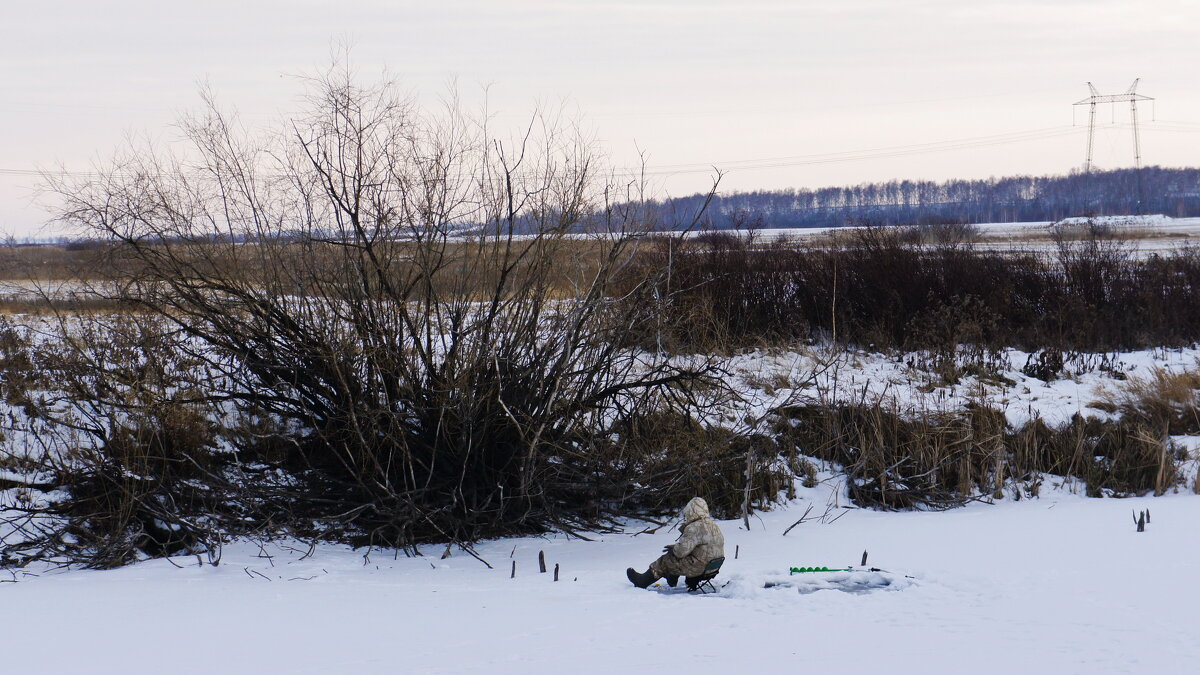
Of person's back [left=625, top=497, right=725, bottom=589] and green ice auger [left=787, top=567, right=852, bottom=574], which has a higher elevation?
person's back [left=625, top=497, right=725, bottom=589]

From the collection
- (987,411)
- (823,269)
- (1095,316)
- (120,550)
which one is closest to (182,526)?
(120,550)

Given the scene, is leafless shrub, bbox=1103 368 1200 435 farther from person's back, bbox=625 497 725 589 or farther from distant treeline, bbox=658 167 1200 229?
distant treeline, bbox=658 167 1200 229

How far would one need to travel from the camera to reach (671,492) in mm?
10117

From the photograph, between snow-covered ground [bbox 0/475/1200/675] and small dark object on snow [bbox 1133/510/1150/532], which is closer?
snow-covered ground [bbox 0/475/1200/675]

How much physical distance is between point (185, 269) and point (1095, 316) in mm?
15935

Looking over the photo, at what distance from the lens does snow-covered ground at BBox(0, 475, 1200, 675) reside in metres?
5.77

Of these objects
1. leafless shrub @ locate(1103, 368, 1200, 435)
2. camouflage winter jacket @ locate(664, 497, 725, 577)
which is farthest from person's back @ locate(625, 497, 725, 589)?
leafless shrub @ locate(1103, 368, 1200, 435)

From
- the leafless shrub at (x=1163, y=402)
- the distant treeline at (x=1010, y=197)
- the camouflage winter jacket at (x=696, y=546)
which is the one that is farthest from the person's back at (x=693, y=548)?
the distant treeline at (x=1010, y=197)

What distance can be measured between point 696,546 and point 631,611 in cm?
70

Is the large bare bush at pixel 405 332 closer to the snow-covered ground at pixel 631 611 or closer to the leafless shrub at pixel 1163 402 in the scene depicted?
the snow-covered ground at pixel 631 611

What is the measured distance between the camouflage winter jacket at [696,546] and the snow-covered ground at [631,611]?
232 mm

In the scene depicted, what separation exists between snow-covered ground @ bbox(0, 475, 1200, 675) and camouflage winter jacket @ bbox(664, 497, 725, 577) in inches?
9.2

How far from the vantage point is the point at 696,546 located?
7027mm

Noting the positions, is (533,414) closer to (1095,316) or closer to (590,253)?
(590,253)
